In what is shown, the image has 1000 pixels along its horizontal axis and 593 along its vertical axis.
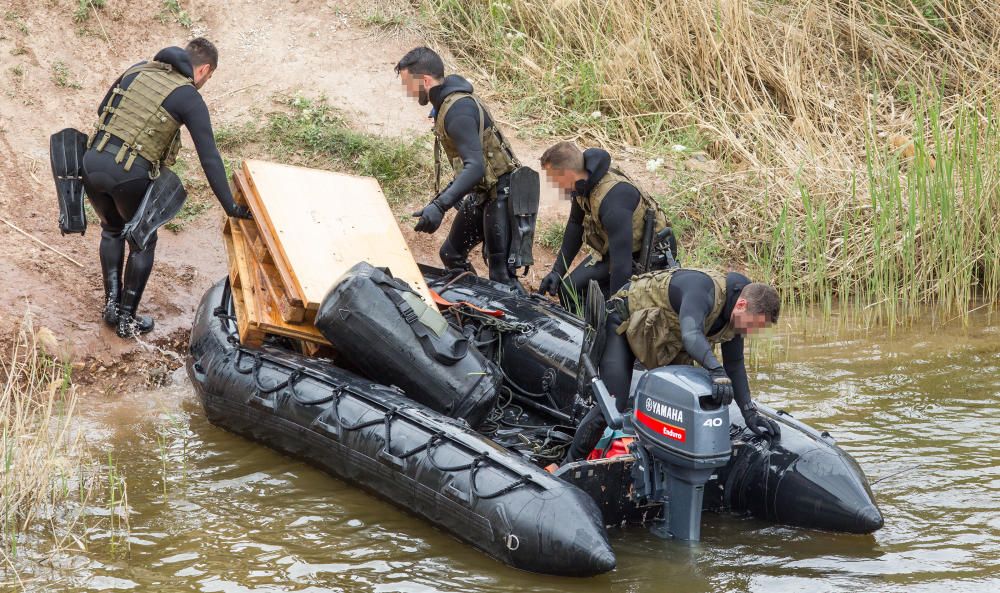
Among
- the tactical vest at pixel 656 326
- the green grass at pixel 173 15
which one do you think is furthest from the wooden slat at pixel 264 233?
the green grass at pixel 173 15

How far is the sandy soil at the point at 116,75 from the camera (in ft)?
22.4

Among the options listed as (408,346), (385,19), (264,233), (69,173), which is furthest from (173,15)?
(408,346)

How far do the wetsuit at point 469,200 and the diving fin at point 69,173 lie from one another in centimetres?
207

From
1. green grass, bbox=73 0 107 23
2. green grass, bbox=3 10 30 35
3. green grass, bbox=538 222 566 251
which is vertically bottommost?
green grass, bbox=538 222 566 251

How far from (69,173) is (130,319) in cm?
94

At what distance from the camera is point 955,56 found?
955 cm

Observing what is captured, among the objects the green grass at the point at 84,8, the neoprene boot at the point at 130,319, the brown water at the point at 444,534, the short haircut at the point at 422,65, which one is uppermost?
the green grass at the point at 84,8

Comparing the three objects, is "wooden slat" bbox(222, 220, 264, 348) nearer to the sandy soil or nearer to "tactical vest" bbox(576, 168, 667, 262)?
the sandy soil

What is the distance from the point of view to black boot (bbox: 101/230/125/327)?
21.6ft

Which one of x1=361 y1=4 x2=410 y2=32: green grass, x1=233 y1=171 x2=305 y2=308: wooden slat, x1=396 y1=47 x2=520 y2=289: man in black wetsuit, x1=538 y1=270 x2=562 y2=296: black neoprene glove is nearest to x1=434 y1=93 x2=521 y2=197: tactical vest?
x1=396 y1=47 x2=520 y2=289: man in black wetsuit

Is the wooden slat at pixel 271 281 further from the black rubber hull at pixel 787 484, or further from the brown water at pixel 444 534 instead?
the black rubber hull at pixel 787 484

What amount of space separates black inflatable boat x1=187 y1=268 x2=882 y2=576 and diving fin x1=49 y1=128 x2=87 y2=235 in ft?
3.31

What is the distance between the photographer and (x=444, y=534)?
15.4 feet

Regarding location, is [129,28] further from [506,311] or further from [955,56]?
[955,56]
